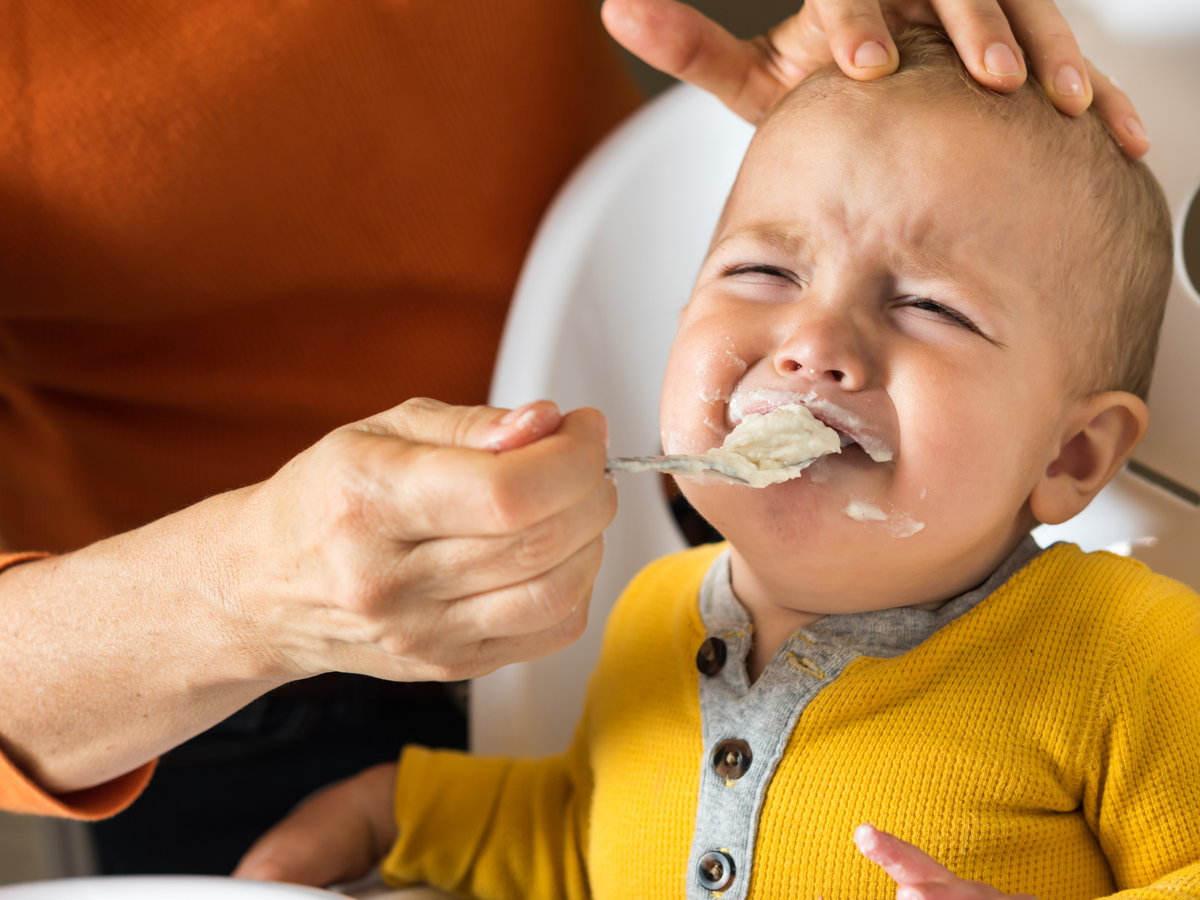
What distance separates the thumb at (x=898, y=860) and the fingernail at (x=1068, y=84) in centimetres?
55

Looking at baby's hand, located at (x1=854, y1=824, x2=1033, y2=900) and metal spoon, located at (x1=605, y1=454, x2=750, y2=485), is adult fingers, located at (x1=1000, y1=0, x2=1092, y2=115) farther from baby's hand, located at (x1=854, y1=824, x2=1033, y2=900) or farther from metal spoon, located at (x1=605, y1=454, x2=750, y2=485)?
baby's hand, located at (x1=854, y1=824, x2=1033, y2=900)

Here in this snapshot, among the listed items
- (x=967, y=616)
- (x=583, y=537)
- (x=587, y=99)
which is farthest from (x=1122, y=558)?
(x=587, y=99)

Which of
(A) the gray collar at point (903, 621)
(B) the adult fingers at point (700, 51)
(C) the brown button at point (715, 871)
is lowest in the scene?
(C) the brown button at point (715, 871)

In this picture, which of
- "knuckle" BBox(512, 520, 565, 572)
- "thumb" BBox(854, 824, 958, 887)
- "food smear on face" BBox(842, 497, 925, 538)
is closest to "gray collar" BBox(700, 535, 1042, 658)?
"food smear on face" BBox(842, 497, 925, 538)

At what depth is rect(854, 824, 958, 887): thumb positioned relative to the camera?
1.88 feet

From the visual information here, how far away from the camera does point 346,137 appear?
106 centimetres

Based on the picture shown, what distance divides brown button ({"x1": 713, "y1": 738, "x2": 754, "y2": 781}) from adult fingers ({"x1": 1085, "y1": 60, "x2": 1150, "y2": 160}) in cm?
55

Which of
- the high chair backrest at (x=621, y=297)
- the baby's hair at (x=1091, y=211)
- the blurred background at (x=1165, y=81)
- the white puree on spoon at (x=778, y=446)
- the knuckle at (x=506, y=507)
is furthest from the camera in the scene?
the high chair backrest at (x=621, y=297)

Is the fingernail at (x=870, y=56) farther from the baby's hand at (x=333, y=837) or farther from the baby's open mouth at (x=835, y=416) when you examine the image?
the baby's hand at (x=333, y=837)

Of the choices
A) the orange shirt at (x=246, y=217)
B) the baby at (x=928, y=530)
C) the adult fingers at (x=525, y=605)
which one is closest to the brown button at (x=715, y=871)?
the baby at (x=928, y=530)

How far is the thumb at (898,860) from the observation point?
1.88 ft

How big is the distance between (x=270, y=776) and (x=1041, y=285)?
99 cm

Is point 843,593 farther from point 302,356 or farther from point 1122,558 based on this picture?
point 302,356

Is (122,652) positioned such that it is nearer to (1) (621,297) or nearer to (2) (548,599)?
(2) (548,599)
